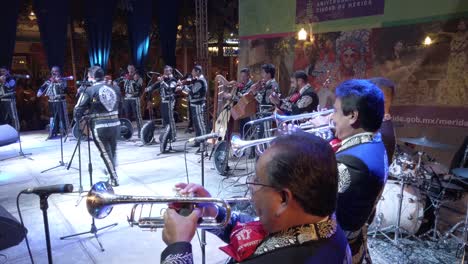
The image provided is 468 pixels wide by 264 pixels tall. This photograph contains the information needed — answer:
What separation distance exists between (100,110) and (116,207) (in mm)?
1624

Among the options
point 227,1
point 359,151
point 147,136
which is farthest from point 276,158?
point 227,1

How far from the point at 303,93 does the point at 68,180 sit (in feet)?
15.1

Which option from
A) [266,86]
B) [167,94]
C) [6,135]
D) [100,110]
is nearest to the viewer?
[6,135]

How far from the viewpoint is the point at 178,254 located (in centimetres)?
117

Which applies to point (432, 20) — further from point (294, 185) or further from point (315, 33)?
point (294, 185)

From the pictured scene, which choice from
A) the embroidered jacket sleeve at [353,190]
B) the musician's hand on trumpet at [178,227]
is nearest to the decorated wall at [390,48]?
the embroidered jacket sleeve at [353,190]

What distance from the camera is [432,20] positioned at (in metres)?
6.53

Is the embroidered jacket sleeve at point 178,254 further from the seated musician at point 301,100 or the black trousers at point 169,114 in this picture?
the black trousers at point 169,114

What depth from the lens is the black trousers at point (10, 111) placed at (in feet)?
30.9

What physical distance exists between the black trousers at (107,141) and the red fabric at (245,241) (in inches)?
196

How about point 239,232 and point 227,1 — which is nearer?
point 239,232

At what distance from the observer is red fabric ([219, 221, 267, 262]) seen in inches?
48.8

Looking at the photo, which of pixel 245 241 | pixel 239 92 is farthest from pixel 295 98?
pixel 245 241

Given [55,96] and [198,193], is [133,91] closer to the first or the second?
[55,96]
